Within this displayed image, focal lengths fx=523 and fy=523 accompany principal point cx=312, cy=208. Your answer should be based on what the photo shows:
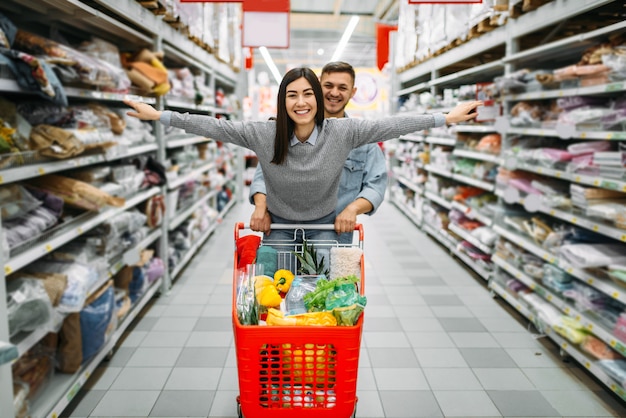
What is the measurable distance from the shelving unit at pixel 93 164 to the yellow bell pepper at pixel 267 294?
1.03m

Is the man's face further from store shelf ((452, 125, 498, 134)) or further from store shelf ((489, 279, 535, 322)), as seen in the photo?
store shelf ((452, 125, 498, 134))

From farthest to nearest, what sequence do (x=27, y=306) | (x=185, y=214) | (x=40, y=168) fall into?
(x=185, y=214) → (x=40, y=168) → (x=27, y=306)

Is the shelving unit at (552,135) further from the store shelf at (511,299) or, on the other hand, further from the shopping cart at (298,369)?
the shopping cart at (298,369)

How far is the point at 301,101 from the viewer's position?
202 centimetres

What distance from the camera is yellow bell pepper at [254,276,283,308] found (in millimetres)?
1748

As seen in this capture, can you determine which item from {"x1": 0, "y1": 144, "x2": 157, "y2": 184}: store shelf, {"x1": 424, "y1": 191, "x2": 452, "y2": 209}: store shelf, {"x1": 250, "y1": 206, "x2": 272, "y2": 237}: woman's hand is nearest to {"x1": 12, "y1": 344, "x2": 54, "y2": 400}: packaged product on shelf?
{"x1": 0, "y1": 144, "x2": 157, "y2": 184}: store shelf

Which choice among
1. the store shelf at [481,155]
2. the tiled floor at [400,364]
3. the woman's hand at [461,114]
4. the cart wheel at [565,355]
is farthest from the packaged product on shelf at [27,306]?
the store shelf at [481,155]

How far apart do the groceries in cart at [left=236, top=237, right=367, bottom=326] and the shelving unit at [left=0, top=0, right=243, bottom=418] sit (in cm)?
100

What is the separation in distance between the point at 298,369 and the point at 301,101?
3.30 feet

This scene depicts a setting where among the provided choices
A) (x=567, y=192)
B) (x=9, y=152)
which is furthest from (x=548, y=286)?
(x=9, y=152)

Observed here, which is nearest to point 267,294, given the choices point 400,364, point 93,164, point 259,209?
point 259,209

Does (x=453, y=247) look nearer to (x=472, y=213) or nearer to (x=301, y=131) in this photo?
(x=472, y=213)

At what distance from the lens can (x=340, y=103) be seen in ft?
9.12

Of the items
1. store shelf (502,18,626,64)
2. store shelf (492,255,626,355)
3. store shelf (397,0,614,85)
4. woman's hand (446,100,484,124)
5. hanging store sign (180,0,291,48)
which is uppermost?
hanging store sign (180,0,291,48)
